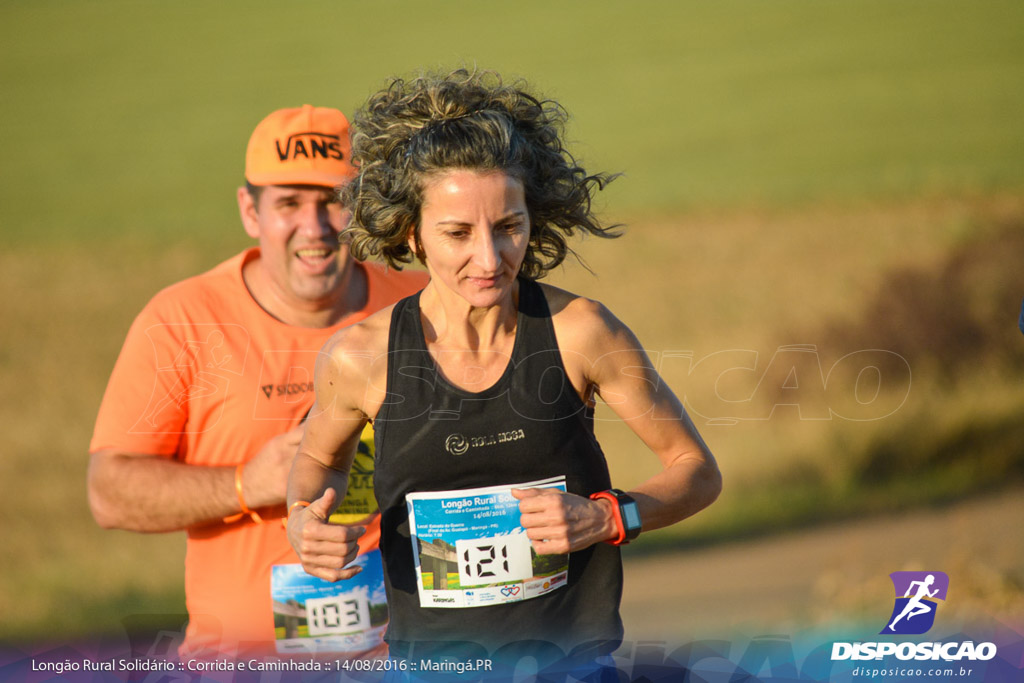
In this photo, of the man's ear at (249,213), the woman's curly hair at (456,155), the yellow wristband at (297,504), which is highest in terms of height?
the man's ear at (249,213)

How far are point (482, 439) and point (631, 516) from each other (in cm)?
34

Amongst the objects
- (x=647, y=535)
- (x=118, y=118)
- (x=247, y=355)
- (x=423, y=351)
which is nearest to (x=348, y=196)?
(x=423, y=351)

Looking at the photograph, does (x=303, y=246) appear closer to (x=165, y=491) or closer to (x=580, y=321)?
(x=165, y=491)

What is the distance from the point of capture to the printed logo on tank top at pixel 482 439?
6.61 ft

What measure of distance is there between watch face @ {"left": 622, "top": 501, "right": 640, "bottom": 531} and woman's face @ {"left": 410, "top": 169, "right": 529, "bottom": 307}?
494 millimetres

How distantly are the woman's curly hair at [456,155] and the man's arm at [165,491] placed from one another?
0.76 metres

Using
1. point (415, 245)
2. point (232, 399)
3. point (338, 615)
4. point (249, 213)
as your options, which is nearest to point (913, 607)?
point (338, 615)

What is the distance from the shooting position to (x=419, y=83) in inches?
86.7

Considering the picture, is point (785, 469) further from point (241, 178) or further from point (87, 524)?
point (241, 178)

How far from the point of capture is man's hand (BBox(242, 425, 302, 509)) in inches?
101

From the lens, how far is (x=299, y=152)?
2.98 metres

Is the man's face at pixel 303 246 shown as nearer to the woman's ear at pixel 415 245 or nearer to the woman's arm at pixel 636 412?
the woman's ear at pixel 415 245

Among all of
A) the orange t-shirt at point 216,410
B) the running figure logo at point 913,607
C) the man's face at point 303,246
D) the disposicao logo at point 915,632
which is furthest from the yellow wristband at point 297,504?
the running figure logo at point 913,607

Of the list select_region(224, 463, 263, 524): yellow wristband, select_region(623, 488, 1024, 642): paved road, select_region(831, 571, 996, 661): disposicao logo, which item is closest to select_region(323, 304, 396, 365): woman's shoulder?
select_region(224, 463, 263, 524): yellow wristband
